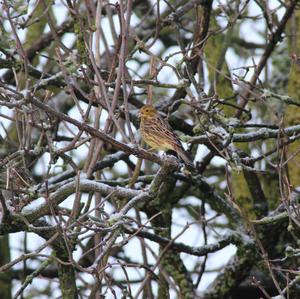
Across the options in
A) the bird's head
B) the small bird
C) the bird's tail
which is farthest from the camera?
the small bird

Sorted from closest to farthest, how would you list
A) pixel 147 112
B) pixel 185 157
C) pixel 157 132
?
pixel 185 157, pixel 147 112, pixel 157 132

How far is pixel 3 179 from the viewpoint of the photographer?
20.5 ft

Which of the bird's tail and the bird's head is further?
the bird's head

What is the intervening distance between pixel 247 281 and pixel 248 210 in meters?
0.79

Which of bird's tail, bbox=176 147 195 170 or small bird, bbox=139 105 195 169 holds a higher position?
small bird, bbox=139 105 195 169

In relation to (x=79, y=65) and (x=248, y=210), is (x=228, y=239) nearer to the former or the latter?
A: (x=248, y=210)

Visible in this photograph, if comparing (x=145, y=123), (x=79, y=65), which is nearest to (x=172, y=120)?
(x=145, y=123)

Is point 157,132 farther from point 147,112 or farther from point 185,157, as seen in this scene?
point 185,157

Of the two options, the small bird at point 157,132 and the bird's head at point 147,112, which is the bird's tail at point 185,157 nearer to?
the small bird at point 157,132

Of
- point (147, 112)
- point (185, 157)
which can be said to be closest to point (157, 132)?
point (147, 112)

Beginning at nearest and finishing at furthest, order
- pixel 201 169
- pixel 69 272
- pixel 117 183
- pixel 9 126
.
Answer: pixel 69 272
pixel 117 183
pixel 201 169
pixel 9 126

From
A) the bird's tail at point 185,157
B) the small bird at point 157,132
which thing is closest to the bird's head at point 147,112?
the small bird at point 157,132

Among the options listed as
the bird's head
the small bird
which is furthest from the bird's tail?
the bird's head

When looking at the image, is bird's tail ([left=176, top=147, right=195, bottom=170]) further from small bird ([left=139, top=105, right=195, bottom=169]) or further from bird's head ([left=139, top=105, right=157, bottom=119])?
bird's head ([left=139, top=105, right=157, bottom=119])
